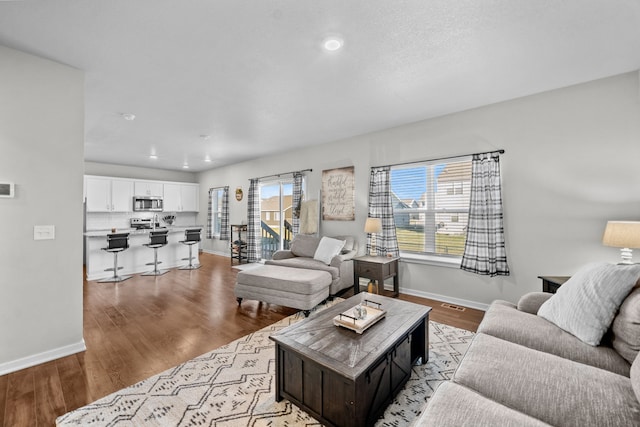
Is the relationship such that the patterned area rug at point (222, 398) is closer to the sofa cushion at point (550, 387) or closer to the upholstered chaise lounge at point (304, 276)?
the sofa cushion at point (550, 387)

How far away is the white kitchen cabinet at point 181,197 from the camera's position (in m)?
8.02

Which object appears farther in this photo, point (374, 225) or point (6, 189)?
point (374, 225)

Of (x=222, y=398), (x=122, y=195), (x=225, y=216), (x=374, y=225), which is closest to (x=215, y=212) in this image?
(x=225, y=216)

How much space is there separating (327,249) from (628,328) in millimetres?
3249

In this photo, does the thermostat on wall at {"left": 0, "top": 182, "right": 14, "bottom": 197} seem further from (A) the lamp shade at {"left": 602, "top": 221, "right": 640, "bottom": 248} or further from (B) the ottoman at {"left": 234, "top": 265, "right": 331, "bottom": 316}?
(A) the lamp shade at {"left": 602, "top": 221, "right": 640, "bottom": 248}

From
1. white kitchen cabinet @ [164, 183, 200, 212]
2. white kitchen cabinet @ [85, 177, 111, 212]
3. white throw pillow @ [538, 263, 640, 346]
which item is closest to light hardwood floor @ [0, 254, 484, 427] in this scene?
white throw pillow @ [538, 263, 640, 346]

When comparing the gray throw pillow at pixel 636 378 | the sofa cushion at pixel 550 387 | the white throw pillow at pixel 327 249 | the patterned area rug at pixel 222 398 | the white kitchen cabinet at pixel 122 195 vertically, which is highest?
the white kitchen cabinet at pixel 122 195

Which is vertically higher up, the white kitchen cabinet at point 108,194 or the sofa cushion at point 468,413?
the white kitchen cabinet at point 108,194

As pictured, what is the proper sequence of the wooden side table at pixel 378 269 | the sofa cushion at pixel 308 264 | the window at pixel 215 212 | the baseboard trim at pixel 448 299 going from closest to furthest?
the baseboard trim at pixel 448 299
the wooden side table at pixel 378 269
the sofa cushion at pixel 308 264
the window at pixel 215 212

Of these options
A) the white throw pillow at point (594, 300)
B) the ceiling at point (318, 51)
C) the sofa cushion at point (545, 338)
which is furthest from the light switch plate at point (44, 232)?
the white throw pillow at point (594, 300)

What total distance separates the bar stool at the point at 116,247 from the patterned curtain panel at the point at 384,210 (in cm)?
465

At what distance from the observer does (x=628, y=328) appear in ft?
4.88

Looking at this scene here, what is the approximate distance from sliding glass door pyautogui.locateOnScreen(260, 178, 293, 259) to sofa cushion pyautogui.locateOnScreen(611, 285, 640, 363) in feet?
17.0

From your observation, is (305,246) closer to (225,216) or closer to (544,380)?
(544,380)
